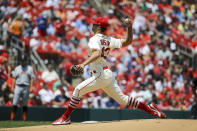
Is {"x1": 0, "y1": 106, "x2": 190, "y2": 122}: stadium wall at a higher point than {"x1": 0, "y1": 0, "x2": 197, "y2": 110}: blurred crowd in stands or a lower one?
lower

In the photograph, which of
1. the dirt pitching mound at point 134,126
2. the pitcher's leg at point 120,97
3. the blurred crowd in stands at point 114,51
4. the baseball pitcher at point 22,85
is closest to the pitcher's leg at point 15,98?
the baseball pitcher at point 22,85

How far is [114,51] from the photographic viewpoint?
16031 mm

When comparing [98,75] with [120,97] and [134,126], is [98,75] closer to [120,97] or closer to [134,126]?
[120,97]

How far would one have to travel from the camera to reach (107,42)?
724cm

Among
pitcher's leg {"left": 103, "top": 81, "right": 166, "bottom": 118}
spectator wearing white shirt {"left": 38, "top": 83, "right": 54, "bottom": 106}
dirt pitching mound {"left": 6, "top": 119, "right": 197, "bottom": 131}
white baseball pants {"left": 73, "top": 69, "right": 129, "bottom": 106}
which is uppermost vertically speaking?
white baseball pants {"left": 73, "top": 69, "right": 129, "bottom": 106}

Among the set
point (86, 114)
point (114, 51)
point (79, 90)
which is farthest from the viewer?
point (114, 51)

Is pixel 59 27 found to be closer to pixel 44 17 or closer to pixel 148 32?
pixel 44 17

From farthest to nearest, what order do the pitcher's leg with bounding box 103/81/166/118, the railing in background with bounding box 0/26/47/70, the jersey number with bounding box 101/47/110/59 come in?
the railing in background with bounding box 0/26/47/70 → the pitcher's leg with bounding box 103/81/166/118 → the jersey number with bounding box 101/47/110/59

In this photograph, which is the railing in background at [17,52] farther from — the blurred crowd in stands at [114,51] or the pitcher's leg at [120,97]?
the pitcher's leg at [120,97]

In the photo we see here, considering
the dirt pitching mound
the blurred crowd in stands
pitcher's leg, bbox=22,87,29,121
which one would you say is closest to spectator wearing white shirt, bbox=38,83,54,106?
the blurred crowd in stands

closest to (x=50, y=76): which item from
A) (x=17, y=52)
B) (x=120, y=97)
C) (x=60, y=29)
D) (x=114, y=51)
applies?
(x=17, y=52)

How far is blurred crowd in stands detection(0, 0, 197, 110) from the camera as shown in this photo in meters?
14.4

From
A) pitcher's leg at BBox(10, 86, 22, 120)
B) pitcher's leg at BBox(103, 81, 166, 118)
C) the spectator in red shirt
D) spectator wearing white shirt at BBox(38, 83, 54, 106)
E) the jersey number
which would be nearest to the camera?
the jersey number

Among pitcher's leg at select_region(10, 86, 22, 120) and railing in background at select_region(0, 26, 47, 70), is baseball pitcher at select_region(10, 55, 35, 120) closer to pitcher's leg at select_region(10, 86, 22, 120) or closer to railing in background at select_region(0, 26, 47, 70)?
pitcher's leg at select_region(10, 86, 22, 120)
